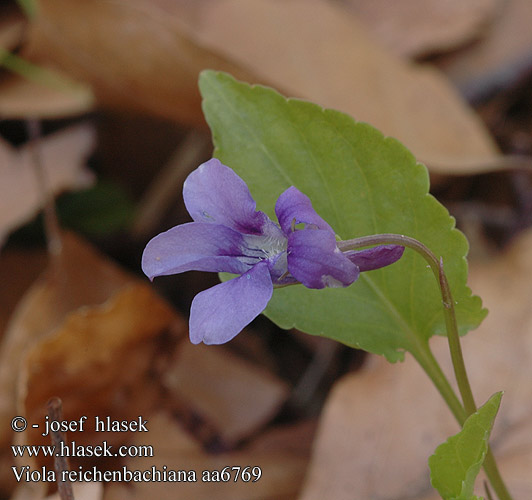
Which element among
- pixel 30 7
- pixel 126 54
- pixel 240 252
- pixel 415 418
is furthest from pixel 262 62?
pixel 240 252

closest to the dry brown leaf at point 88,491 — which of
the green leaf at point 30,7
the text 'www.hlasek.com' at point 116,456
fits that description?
the text 'www.hlasek.com' at point 116,456

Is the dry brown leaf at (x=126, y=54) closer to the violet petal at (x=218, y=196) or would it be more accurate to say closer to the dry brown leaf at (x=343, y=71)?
the dry brown leaf at (x=343, y=71)

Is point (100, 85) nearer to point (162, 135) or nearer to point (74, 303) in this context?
point (162, 135)

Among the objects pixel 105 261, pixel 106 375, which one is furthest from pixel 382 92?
pixel 106 375

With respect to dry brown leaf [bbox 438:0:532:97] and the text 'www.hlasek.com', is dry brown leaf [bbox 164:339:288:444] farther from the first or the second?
dry brown leaf [bbox 438:0:532:97]

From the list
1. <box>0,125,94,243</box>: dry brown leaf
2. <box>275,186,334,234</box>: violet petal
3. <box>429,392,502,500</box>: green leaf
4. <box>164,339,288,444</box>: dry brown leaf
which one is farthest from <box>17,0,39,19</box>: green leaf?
<box>429,392,502,500</box>: green leaf

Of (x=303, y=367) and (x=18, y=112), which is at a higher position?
(x=18, y=112)
